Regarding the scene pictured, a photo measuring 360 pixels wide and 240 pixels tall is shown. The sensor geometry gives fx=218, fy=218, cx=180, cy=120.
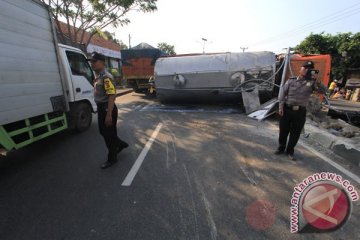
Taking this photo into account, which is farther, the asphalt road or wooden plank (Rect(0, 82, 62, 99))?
wooden plank (Rect(0, 82, 62, 99))

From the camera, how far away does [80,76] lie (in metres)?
5.28

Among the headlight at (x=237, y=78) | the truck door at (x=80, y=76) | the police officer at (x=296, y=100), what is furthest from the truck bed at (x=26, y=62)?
the headlight at (x=237, y=78)

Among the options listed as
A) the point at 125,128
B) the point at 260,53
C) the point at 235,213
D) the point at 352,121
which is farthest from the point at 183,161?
the point at 352,121

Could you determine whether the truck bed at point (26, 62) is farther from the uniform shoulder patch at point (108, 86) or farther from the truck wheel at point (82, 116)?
the uniform shoulder patch at point (108, 86)

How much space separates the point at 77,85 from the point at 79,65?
1.80 feet

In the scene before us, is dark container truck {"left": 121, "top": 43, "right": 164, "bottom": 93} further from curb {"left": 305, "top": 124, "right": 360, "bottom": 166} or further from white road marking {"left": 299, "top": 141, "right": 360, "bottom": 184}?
white road marking {"left": 299, "top": 141, "right": 360, "bottom": 184}

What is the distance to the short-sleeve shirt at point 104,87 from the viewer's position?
11.1 ft

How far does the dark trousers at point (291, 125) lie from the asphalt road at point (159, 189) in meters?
0.31

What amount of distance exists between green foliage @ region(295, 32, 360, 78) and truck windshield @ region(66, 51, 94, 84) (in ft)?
73.5

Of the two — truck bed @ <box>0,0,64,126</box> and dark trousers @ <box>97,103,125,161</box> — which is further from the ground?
truck bed @ <box>0,0,64,126</box>

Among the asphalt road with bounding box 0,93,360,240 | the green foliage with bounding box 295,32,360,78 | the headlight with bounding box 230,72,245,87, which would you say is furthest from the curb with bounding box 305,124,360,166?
the green foliage with bounding box 295,32,360,78

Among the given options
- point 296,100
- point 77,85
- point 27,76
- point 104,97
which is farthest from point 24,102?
point 296,100

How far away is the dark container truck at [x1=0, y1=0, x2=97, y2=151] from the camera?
3133 mm

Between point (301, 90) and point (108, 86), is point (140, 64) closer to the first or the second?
point (108, 86)
